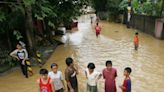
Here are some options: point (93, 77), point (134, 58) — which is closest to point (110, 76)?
point (93, 77)

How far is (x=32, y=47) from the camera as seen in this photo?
14102mm

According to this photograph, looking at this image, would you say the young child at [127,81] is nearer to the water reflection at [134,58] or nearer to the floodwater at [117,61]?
the floodwater at [117,61]

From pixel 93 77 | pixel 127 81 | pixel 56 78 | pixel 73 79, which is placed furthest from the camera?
pixel 73 79

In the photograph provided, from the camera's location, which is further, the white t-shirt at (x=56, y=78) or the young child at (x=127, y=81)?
the white t-shirt at (x=56, y=78)

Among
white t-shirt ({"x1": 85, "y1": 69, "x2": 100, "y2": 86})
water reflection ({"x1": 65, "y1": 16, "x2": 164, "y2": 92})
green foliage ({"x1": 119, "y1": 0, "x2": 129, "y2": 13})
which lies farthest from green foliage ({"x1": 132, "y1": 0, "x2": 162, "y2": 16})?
white t-shirt ({"x1": 85, "y1": 69, "x2": 100, "y2": 86})

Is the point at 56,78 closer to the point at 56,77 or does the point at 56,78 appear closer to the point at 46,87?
Answer: the point at 56,77

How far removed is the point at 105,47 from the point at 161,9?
7329 mm

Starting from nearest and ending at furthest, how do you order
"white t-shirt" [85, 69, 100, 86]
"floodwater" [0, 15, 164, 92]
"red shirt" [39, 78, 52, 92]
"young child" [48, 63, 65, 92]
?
1. "red shirt" [39, 78, 52, 92]
2. "white t-shirt" [85, 69, 100, 86]
3. "young child" [48, 63, 65, 92]
4. "floodwater" [0, 15, 164, 92]

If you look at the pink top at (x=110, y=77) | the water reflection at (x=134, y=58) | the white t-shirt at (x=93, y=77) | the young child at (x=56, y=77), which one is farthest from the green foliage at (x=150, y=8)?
the young child at (x=56, y=77)

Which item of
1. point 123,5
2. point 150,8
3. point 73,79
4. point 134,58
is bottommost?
point 134,58

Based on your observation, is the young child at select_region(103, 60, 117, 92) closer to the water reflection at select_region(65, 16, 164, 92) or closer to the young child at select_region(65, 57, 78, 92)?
the young child at select_region(65, 57, 78, 92)

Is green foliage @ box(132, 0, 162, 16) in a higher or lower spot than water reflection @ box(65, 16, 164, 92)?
higher

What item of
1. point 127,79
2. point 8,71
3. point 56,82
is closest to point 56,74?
point 56,82

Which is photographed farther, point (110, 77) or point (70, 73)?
point (70, 73)
